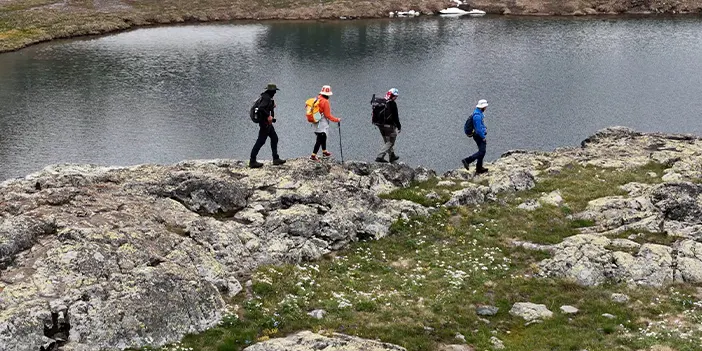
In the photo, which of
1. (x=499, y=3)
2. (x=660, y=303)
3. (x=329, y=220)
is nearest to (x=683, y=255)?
(x=660, y=303)

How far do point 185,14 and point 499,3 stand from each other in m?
77.3

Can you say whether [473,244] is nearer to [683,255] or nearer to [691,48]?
[683,255]

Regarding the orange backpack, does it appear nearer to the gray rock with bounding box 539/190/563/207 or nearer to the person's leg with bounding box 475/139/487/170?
the person's leg with bounding box 475/139/487/170

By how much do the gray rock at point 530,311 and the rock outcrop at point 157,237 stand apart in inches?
332

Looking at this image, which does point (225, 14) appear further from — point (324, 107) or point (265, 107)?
point (265, 107)

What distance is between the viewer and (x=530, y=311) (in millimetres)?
22047

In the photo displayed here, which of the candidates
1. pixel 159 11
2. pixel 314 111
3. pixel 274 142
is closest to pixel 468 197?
pixel 314 111

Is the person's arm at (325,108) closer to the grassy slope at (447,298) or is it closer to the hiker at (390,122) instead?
the hiker at (390,122)

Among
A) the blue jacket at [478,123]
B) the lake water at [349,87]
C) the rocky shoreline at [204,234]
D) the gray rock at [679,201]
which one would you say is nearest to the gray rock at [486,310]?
the rocky shoreline at [204,234]

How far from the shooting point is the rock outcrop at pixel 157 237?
1902 centimetres

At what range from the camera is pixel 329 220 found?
28406 millimetres

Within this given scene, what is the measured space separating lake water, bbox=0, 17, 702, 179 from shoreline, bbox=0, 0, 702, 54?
32.4ft

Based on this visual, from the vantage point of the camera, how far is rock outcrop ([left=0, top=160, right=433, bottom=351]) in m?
19.0

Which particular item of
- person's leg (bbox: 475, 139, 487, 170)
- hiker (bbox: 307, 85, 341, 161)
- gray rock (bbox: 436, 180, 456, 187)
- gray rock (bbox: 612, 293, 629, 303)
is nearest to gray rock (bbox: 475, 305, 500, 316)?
gray rock (bbox: 612, 293, 629, 303)
